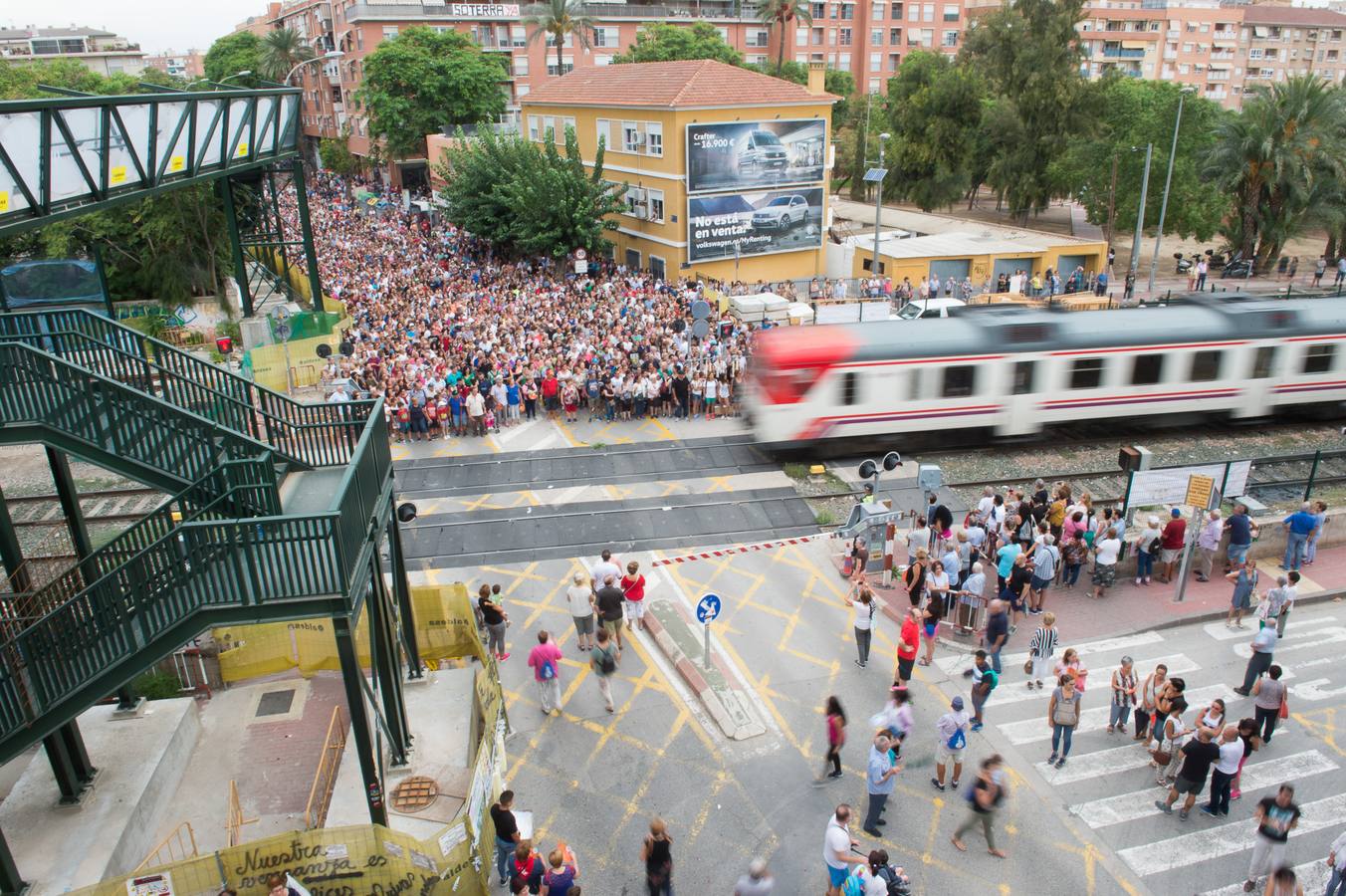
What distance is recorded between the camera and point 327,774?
1105 centimetres

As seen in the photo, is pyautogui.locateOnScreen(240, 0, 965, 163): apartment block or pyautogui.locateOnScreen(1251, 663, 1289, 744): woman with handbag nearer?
pyautogui.locateOnScreen(1251, 663, 1289, 744): woman with handbag

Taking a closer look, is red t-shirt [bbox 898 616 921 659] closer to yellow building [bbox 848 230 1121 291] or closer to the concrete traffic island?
the concrete traffic island

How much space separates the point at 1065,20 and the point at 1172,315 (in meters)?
41.0

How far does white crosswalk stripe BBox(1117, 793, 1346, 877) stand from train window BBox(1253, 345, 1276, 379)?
13491mm

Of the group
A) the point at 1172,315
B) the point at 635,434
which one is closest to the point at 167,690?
the point at 635,434

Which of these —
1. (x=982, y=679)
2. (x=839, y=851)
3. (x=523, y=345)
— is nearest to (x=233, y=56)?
(x=523, y=345)

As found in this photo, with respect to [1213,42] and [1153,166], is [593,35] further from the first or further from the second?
[1213,42]

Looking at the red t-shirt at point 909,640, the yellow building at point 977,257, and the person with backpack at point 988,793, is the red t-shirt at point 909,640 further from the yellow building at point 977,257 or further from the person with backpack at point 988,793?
the yellow building at point 977,257

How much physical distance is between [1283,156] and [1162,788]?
40020 mm

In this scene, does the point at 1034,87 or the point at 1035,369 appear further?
the point at 1034,87

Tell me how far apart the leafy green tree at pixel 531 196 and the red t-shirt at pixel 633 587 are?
1007 inches

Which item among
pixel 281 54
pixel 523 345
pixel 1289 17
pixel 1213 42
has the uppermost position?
pixel 1289 17

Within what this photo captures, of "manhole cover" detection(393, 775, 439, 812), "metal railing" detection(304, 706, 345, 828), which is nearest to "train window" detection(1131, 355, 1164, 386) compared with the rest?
"manhole cover" detection(393, 775, 439, 812)

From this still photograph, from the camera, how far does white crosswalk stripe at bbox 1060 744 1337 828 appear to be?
10.0 m
